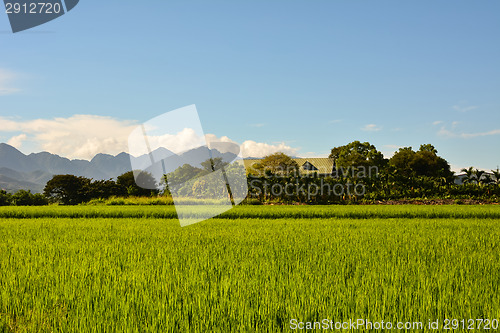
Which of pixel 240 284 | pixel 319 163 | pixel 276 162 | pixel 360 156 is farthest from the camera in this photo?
pixel 319 163

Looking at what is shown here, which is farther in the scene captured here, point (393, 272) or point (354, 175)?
point (354, 175)

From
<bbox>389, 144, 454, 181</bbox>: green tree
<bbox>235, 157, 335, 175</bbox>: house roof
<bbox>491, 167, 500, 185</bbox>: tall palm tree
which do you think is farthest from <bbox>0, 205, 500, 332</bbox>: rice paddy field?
<bbox>389, 144, 454, 181</bbox>: green tree

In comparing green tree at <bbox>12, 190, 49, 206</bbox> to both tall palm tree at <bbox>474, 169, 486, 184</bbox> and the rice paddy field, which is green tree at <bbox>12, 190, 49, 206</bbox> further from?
tall palm tree at <bbox>474, 169, 486, 184</bbox>

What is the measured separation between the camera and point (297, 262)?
→ 409 centimetres

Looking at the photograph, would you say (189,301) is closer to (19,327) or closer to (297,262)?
(19,327)

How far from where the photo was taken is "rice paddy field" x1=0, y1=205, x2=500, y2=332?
97.2 inches

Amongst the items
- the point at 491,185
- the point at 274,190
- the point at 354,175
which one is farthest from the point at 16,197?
the point at 491,185

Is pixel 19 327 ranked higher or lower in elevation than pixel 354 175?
lower

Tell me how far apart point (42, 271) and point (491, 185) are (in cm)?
2626

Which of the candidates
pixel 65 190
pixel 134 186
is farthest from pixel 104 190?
pixel 65 190

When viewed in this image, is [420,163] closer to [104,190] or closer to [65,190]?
[104,190]

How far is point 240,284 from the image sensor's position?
322 cm

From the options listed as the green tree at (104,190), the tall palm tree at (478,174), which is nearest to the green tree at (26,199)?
the green tree at (104,190)

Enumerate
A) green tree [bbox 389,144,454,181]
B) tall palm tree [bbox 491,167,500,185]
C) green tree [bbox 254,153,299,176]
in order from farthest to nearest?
green tree [bbox 389,144,454,181]
green tree [bbox 254,153,299,176]
tall palm tree [bbox 491,167,500,185]
